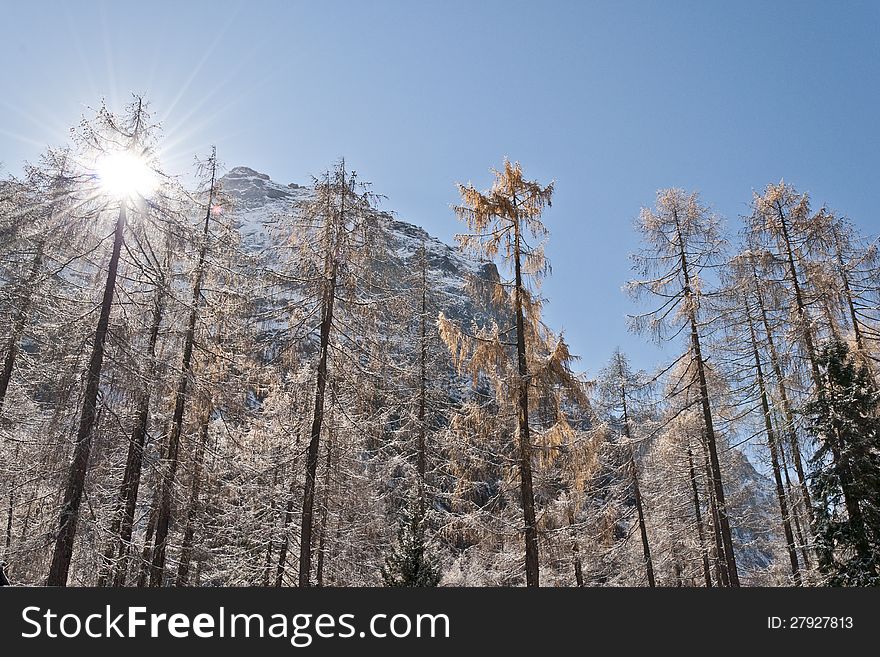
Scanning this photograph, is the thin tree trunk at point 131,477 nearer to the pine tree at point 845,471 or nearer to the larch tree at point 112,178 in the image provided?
the larch tree at point 112,178

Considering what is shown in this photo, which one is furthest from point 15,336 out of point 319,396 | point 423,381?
point 423,381

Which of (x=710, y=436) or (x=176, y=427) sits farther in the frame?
(x=176, y=427)

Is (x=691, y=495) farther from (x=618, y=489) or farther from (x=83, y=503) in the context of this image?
(x=83, y=503)

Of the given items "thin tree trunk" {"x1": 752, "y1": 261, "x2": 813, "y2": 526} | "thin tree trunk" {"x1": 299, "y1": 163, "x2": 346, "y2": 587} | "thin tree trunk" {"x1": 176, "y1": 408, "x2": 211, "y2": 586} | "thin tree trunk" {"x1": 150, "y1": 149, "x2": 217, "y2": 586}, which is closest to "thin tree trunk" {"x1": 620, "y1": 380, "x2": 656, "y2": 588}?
"thin tree trunk" {"x1": 752, "y1": 261, "x2": 813, "y2": 526}

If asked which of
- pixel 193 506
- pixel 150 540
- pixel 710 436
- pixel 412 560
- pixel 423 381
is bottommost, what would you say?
pixel 412 560

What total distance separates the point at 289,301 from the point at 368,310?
1.77m

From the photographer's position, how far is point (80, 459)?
25.0ft

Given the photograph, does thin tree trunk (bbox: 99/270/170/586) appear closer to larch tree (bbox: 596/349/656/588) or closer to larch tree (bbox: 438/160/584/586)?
larch tree (bbox: 438/160/584/586)

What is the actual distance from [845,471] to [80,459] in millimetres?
13843

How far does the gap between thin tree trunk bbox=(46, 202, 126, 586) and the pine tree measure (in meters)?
13.3

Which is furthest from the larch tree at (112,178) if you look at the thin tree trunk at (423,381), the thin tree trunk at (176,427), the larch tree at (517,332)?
the thin tree trunk at (423,381)

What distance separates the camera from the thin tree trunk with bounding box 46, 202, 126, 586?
724 centimetres

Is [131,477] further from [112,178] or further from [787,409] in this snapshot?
[787,409]

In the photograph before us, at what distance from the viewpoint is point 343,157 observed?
11.8m
